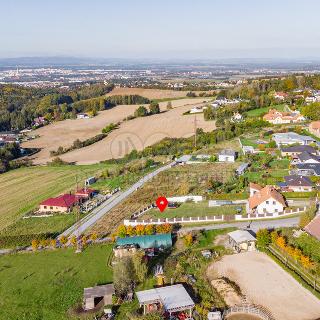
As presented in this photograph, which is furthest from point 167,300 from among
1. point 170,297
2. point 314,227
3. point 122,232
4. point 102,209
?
point 102,209

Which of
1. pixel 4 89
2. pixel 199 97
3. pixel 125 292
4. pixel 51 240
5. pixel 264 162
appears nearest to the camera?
pixel 125 292

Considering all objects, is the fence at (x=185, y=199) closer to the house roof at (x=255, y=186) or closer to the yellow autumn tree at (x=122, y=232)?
the house roof at (x=255, y=186)

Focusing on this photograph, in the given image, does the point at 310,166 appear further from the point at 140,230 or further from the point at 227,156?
the point at 140,230

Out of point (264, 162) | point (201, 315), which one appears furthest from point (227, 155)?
point (201, 315)

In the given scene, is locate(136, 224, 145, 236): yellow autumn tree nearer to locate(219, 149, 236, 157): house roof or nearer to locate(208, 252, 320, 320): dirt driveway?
locate(208, 252, 320, 320): dirt driveway

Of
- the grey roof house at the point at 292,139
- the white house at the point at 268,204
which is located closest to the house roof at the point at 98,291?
the white house at the point at 268,204

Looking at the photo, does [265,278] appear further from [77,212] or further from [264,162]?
[264,162]

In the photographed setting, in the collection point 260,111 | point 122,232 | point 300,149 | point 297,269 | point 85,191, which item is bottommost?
point 85,191
